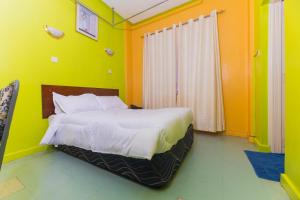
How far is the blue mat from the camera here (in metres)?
1.44

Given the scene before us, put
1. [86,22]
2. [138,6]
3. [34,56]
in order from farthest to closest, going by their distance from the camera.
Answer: [138,6] → [86,22] → [34,56]

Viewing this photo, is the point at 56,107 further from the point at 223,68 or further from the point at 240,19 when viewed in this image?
the point at 240,19

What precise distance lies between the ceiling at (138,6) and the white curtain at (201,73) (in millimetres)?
583

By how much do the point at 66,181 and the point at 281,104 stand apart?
8.44 ft

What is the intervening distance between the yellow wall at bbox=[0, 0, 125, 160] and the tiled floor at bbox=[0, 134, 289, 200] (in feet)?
1.33

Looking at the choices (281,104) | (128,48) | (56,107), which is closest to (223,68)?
(281,104)

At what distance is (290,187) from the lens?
1125 mm

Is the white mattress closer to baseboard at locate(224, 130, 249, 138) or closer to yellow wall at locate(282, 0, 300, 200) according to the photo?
yellow wall at locate(282, 0, 300, 200)

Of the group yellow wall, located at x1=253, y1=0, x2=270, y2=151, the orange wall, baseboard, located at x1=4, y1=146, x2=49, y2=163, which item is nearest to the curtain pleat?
the orange wall

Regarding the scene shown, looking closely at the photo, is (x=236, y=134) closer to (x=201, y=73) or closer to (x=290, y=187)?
(x=201, y=73)

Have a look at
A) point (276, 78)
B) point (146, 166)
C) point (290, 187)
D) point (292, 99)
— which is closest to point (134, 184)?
point (146, 166)

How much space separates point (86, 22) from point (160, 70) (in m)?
1.79

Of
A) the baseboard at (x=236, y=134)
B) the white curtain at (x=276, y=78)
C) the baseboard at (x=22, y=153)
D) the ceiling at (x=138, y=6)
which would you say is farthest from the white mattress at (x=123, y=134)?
the ceiling at (x=138, y=6)

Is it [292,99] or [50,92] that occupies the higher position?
[50,92]
